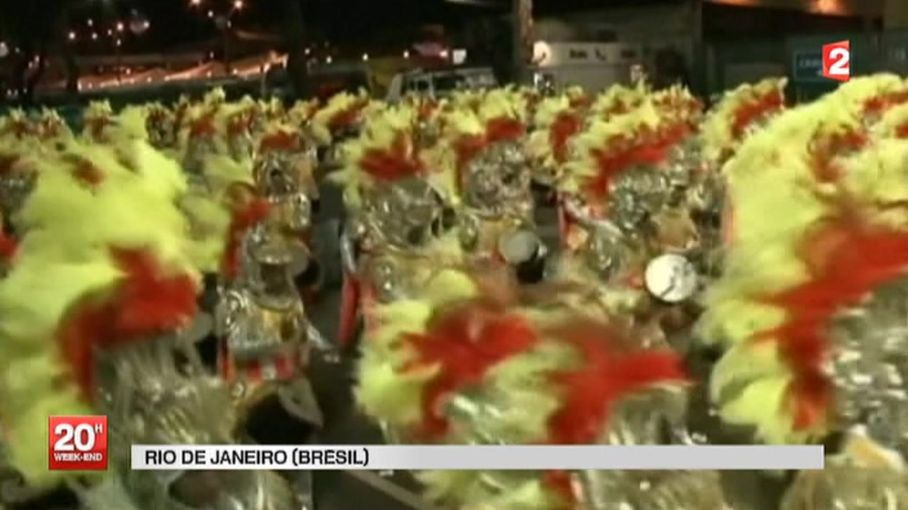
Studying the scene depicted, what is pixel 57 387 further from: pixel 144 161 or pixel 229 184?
pixel 229 184

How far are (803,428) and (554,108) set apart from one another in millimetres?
2199

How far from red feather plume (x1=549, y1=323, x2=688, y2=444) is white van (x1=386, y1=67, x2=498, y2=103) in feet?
6.11

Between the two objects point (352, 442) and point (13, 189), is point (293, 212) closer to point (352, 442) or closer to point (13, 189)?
point (13, 189)

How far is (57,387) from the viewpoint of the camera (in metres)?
1.03

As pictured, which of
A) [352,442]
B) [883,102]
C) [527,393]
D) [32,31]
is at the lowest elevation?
[352,442]

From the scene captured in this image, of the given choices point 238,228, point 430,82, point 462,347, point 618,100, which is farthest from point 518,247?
point 618,100

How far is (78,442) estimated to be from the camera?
1.01 metres

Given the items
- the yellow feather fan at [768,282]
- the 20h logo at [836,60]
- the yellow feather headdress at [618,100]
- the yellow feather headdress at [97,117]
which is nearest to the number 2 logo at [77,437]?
the yellow feather fan at [768,282]

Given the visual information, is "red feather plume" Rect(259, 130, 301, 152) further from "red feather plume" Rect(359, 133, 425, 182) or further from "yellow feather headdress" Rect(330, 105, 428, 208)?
"red feather plume" Rect(359, 133, 425, 182)

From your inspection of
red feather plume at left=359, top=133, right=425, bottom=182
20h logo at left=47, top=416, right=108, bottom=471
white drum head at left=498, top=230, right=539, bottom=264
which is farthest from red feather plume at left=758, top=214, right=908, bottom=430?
red feather plume at left=359, top=133, right=425, bottom=182

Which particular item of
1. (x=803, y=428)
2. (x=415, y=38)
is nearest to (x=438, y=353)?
(x=803, y=428)
